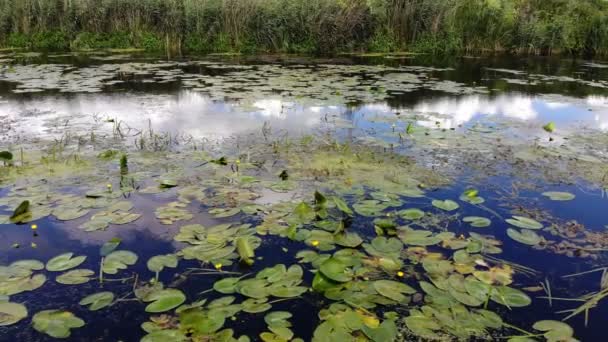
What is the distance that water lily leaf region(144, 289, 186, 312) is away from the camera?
197 centimetres

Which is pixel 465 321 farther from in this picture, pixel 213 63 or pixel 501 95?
pixel 213 63

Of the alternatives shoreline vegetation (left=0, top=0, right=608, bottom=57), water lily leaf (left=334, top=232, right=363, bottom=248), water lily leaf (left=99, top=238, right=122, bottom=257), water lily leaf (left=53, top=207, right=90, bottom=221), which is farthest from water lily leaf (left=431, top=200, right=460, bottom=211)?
shoreline vegetation (left=0, top=0, right=608, bottom=57)

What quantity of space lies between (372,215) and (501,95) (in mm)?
5179

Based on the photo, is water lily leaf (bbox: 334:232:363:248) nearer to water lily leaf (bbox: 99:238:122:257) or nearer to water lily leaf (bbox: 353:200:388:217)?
water lily leaf (bbox: 353:200:388:217)

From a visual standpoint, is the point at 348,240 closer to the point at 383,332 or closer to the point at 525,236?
the point at 383,332

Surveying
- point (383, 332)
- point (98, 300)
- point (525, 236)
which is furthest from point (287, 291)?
Result: point (525, 236)

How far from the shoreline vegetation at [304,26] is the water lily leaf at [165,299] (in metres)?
10.6

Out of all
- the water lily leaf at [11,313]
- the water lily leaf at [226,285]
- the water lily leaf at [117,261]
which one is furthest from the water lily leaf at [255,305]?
the water lily leaf at [11,313]

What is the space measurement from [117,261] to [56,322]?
0.49 m

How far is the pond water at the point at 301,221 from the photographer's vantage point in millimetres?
1949

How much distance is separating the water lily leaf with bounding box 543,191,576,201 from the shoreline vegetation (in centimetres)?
945

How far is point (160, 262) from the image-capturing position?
2.33 m

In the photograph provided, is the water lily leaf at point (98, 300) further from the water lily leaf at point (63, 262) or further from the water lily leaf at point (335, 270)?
the water lily leaf at point (335, 270)

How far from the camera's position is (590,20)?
12094 mm
